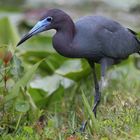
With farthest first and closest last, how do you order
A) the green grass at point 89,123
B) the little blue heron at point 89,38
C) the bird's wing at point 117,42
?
the bird's wing at point 117,42
the little blue heron at point 89,38
the green grass at point 89,123

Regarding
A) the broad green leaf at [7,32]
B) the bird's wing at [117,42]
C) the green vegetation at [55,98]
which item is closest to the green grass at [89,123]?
the green vegetation at [55,98]

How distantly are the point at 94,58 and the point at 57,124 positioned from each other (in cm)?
67

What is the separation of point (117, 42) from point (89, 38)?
403mm

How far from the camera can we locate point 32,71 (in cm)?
621

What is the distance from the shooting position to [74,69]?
755cm

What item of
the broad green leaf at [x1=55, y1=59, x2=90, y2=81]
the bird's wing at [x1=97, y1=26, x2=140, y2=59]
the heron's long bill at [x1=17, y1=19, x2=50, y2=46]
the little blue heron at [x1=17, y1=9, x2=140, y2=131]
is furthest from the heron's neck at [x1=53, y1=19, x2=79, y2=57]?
the broad green leaf at [x1=55, y1=59, x2=90, y2=81]

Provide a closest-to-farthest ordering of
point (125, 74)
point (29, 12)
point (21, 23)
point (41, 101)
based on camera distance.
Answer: point (41, 101) < point (125, 74) < point (21, 23) < point (29, 12)

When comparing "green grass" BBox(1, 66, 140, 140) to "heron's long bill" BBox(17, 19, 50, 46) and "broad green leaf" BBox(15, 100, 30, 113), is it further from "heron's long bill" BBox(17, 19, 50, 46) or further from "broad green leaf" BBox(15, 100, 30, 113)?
"heron's long bill" BBox(17, 19, 50, 46)

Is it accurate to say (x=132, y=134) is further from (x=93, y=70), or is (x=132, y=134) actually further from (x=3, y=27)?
(x=3, y=27)

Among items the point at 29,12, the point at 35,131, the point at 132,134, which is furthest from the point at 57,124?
the point at 29,12

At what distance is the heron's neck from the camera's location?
20.4ft

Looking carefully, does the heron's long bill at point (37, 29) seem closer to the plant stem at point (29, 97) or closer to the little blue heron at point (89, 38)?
the little blue heron at point (89, 38)

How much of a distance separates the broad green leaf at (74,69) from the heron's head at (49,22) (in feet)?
2.99

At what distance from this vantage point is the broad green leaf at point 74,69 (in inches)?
280
